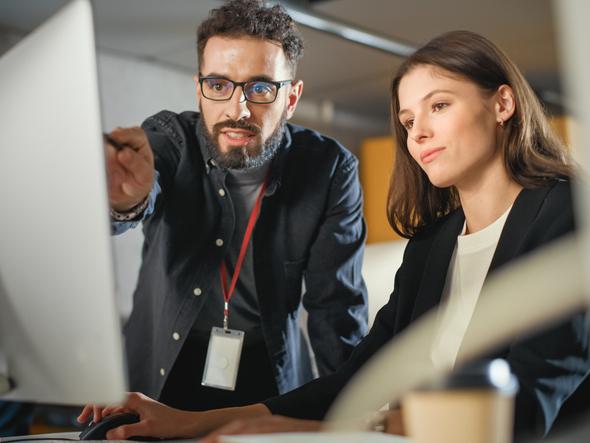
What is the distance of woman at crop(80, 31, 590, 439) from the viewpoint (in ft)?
4.21

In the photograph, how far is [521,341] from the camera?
1.08 metres

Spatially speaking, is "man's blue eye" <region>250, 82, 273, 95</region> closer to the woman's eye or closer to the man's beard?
the man's beard

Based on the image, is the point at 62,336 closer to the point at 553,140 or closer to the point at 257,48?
the point at 553,140

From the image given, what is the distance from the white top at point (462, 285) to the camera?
1340 millimetres

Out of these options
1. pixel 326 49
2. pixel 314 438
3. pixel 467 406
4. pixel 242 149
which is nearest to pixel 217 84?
pixel 242 149

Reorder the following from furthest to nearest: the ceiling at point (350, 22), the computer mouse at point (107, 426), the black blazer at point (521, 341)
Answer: the ceiling at point (350, 22), the computer mouse at point (107, 426), the black blazer at point (521, 341)

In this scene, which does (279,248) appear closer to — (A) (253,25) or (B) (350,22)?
(A) (253,25)

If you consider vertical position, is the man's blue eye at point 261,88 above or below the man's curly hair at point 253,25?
below

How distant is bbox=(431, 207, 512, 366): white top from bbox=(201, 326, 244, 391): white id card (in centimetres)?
61

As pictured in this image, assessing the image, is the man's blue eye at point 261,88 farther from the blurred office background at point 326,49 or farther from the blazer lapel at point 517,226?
the blurred office background at point 326,49

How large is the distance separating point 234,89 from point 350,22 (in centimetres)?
264

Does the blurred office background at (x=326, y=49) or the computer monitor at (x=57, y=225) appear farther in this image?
the blurred office background at (x=326, y=49)

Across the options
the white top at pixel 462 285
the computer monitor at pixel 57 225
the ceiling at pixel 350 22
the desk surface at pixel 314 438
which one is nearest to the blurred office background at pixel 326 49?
the ceiling at pixel 350 22

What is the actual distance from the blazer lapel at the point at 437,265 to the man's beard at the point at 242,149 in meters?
0.59
